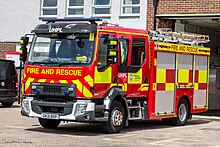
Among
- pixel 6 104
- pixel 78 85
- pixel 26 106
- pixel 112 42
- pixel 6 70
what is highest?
pixel 112 42

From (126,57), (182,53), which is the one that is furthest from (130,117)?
(182,53)

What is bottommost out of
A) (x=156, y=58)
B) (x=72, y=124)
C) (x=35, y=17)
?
(x=72, y=124)

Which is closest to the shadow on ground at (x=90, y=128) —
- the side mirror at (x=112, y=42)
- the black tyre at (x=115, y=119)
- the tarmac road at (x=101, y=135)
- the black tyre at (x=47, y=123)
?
the tarmac road at (x=101, y=135)

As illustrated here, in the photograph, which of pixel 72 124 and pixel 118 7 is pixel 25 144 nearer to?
pixel 72 124

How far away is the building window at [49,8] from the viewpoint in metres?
23.3

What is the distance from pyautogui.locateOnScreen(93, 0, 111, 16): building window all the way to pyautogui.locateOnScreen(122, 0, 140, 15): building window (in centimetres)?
65

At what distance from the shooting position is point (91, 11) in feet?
73.3

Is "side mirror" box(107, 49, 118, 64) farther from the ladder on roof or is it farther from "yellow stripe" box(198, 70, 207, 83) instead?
"yellow stripe" box(198, 70, 207, 83)

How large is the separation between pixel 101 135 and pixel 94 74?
59.5 inches

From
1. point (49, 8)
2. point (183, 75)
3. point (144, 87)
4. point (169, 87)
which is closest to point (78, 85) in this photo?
point (144, 87)

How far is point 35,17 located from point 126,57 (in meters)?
10.9

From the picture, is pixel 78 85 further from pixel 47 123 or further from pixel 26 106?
pixel 47 123

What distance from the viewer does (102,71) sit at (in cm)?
1284

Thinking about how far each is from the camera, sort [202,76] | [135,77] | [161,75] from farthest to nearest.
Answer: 1. [202,76]
2. [161,75]
3. [135,77]
